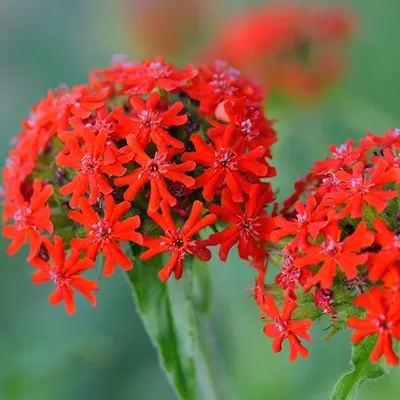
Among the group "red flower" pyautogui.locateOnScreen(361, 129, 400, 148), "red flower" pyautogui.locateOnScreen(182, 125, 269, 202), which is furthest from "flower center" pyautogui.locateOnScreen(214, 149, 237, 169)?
"red flower" pyautogui.locateOnScreen(361, 129, 400, 148)

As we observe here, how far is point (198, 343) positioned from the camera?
1.82 metres

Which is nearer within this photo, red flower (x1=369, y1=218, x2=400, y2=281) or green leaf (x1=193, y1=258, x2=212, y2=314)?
red flower (x1=369, y1=218, x2=400, y2=281)

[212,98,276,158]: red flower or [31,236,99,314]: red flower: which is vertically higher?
[212,98,276,158]: red flower

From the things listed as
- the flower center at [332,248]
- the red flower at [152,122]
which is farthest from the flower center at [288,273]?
the red flower at [152,122]

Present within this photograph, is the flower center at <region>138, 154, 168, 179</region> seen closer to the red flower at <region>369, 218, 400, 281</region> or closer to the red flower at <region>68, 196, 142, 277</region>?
the red flower at <region>68, 196, 142, 277</region>

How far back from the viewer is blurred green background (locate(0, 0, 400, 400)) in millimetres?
2352

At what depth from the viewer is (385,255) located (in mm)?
1215

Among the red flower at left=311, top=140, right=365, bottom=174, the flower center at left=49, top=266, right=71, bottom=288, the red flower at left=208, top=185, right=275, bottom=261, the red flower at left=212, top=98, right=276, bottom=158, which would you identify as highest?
the red flower at left=212, top=98, right=276, bottom=158

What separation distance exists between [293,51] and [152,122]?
145cm

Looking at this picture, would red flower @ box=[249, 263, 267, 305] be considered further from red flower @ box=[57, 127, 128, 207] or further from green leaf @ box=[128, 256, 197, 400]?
red flower @ box=[57, 127, 128, 207]

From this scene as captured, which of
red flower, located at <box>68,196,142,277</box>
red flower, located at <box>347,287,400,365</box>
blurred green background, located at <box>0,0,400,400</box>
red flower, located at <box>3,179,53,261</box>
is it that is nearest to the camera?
red flower, located at <box>347,287,400,365</box>

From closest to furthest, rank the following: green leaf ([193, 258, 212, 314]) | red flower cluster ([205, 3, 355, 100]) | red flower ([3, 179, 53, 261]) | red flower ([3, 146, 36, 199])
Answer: red flower ([3, 179, 53, 261]) < red flower ([3, 146, 36, 199]) < green leaf ([193, 258, 212, 314]) < red flower cluster ([205, 3, 355, 100])

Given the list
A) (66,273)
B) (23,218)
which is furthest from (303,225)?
(23,218)

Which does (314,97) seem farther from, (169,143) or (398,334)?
(398,334)
